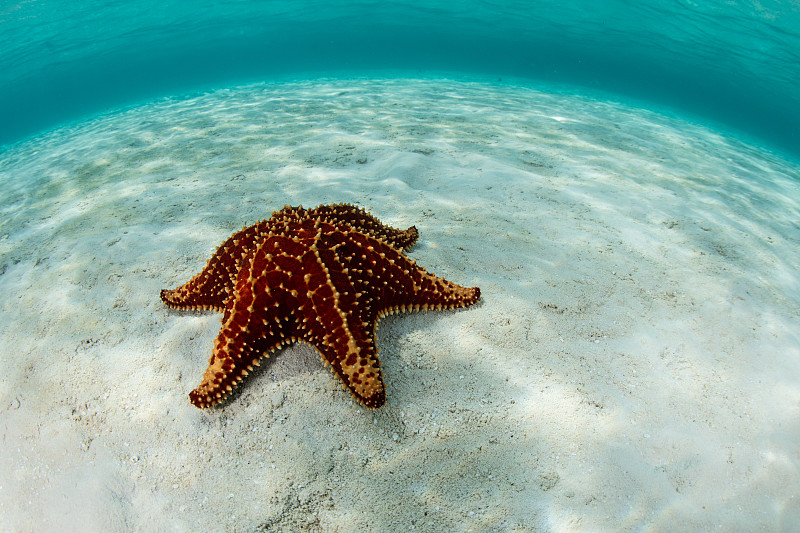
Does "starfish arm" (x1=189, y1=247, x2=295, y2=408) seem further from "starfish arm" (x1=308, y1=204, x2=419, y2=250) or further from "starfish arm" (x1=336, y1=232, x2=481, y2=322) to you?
"starfish arm" (x1=308, y1=204, x2=419, y2=250)

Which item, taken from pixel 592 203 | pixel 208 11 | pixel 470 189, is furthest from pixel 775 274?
pixel 208 11

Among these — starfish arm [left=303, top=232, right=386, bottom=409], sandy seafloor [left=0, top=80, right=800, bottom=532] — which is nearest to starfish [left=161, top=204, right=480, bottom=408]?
starfish arm [left=303, top=232, right=386, bottom=409]

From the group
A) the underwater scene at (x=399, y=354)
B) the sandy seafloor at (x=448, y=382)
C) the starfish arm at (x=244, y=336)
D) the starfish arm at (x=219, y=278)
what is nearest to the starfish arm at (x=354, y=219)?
the underwater scene at (x=399, y=354)

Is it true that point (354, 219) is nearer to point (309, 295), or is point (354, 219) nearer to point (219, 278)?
point (309, 295)

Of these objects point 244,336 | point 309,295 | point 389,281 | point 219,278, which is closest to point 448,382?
point 389,281

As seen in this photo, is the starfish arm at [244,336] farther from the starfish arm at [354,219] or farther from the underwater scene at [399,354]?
the starfish arm at [354,219]

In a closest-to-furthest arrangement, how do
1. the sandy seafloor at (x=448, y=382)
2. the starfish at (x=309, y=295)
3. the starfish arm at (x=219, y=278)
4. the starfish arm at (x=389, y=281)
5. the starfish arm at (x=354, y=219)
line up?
1. the sandy seafloor at (x=448, y=382)
2. the starfish at (x=309, y=295)
3. the starfish arm at (x=389, y=281)
4. the starfish arm at (x=219, y=278)
5. the starfish arm at (x=354, y=219)

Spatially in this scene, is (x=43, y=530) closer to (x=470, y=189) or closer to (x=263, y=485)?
(x=263, y=485)
